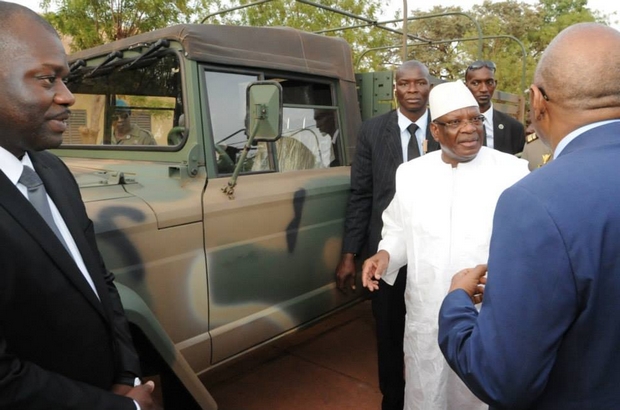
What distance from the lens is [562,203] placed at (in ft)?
3.23

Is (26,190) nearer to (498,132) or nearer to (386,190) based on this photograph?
(386,190)

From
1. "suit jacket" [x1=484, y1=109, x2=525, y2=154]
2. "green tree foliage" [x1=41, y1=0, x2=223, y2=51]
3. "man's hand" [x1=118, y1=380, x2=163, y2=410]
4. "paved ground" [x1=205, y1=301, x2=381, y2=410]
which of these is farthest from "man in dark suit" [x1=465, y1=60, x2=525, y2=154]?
"green tree foliage" [x1=41, y1=0, x2=223, y2=51]

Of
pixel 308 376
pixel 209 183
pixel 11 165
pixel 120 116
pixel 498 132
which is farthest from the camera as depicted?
pixel 498 132

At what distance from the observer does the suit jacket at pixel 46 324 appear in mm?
1057

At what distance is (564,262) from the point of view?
97cm

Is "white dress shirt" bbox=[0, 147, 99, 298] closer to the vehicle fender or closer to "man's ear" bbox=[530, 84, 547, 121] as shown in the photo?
the vehicle fender

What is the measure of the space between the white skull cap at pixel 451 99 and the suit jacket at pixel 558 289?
3.88 ft

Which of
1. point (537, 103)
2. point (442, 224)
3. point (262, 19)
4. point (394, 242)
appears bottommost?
point (394, 242)

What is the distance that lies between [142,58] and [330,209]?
3.90 feet

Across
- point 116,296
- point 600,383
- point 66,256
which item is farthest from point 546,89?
point 116,296

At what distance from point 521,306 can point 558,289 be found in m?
0.07

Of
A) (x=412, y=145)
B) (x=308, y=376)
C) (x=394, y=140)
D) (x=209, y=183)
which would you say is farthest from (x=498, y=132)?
(x=209, y=183)

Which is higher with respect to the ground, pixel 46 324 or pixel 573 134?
pixel 573 134

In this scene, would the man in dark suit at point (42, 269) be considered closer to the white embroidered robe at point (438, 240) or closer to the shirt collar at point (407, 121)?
the white embroidered robe at point (438, 240)
